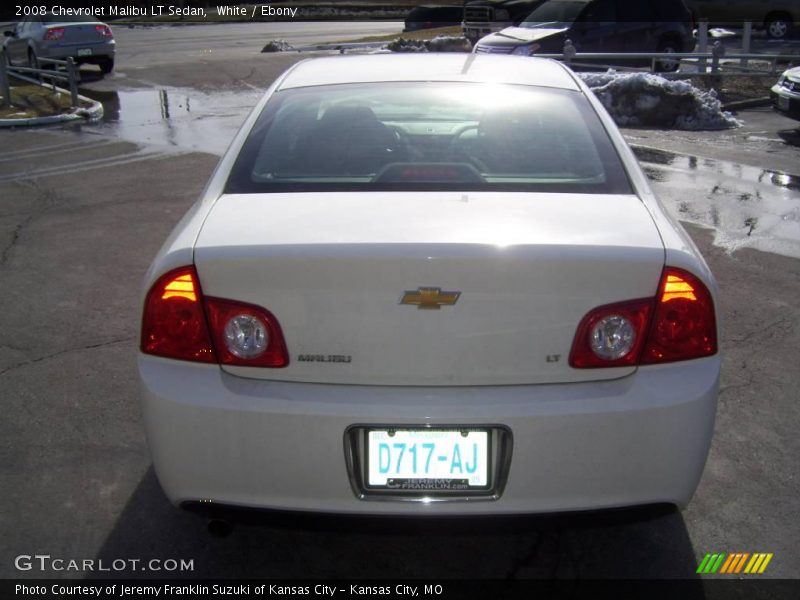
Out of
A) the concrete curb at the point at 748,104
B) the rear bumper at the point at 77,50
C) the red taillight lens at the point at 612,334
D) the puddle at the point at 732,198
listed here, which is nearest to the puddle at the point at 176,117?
the rear bumper at the point at 77,50

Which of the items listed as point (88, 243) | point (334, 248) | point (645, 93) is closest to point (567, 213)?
point (334, 248)

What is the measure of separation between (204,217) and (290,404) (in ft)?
2.42

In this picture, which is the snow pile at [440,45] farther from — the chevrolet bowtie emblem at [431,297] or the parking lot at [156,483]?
the chevrolet bowtie emblem at [431,297]

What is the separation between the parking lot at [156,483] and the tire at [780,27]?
889 inches

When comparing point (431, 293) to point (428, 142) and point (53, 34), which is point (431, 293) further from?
point (53, 34)

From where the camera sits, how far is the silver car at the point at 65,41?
19.3 meters

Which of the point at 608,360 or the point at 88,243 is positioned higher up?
the point at 608,360

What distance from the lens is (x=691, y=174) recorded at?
9648 mm

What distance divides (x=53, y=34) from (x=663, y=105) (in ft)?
43.5

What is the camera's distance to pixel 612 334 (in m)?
2.52

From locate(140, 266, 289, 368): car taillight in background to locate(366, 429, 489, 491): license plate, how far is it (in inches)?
14.6

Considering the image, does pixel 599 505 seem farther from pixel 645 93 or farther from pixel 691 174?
pixel 645 93

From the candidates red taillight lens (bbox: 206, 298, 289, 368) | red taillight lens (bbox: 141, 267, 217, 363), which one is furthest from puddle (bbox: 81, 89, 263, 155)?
red taillight lens (bbox: 206, 298, 289, 368)

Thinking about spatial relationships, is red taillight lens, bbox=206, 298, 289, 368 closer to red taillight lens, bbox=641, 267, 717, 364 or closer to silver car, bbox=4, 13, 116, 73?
red taillight lens, bbox=641, 267, 717, 364
